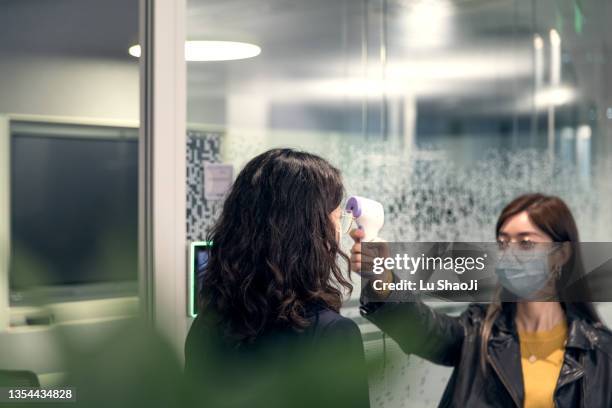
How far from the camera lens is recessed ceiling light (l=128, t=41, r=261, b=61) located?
2.15 meters

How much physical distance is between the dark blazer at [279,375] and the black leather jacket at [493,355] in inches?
52.9

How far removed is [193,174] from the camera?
7.14 feet

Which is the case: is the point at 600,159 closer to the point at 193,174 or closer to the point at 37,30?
the point at 193,174

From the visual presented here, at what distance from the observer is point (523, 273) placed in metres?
2.05

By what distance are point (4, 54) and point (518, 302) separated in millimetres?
1406

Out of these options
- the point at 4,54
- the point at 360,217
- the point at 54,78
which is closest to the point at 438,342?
the point at 360,217

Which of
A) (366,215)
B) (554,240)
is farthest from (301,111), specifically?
(554,240)

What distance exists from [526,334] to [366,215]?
0.47 meters

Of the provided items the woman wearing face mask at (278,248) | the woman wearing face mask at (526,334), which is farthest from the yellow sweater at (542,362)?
the woman wearing face mask at (278,248)

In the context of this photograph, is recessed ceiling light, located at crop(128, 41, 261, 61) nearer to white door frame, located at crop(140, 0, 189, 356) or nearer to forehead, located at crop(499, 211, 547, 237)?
white door frame, located at crop(140, 0, 189, 356)

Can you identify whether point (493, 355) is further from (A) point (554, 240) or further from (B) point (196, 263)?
(B) point (196, 263)

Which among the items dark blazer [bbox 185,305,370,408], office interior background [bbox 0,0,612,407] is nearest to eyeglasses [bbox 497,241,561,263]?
office interior background [bbox 0,0,612,407]

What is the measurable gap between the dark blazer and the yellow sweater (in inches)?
60.3

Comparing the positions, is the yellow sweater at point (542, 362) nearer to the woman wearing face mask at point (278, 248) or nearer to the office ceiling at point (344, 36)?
the woman wearing face mask at point (278, 248)
